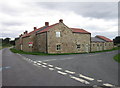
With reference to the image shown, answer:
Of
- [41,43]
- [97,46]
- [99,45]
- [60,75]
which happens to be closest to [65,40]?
[41,43]

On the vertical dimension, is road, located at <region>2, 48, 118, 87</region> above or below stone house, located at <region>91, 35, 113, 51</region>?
below

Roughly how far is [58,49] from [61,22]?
6988mm

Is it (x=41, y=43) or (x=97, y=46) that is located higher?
(x=41, y=43)

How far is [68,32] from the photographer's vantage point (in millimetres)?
26969

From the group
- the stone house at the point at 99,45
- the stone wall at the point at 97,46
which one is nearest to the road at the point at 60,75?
the stone wall at the point at 97,46

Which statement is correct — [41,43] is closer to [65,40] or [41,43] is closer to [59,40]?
[59,40]

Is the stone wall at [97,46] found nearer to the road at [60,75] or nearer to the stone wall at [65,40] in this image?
the stone wall at [65,40]

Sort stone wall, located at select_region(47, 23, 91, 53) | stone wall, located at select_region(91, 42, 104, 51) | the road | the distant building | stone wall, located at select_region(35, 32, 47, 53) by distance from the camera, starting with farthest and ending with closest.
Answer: stone wall, located at select_region(91, 42, 104, 51), stone wall, located at select_region(35, 32, 47, 53), stone wall, located at select_region(47, 23, 91, 53), the distant building, the road

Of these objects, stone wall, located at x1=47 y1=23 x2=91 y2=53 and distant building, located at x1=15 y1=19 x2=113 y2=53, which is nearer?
distant building, located at x1=15 y1=19 x2=113 y2=53

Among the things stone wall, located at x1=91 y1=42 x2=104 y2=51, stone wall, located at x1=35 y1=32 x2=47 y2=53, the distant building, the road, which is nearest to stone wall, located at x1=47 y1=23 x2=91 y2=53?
the distant building

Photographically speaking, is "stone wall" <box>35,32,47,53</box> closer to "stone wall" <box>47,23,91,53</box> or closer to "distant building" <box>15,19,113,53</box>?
"distant building" <box>15,19,113,53</box>

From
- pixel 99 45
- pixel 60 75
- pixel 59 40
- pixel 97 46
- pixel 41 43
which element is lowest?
pixel 60 75

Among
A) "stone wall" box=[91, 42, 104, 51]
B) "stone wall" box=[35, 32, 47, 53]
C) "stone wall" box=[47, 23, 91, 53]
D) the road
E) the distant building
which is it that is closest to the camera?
the road

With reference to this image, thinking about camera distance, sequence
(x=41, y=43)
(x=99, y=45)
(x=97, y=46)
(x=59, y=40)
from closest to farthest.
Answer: (x=59, y=40) → (x=41, y=43) → (x=97, y=46) → (x=99, y=45)
